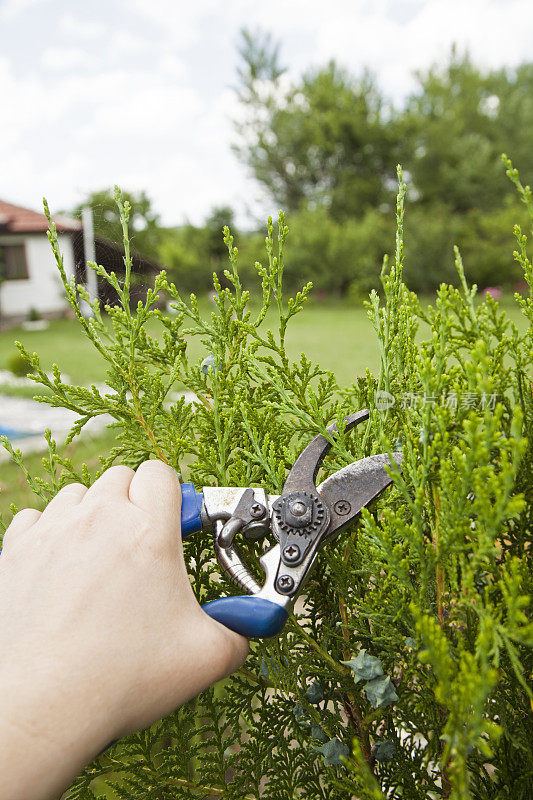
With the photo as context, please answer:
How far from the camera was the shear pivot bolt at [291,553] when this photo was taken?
1271 mm

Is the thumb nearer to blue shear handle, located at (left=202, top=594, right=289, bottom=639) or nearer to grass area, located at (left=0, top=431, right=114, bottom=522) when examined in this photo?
blue shear handle, located at (left=202, top=594, right=289, bottom=639)

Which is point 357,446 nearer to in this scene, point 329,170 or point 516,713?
point 516,713

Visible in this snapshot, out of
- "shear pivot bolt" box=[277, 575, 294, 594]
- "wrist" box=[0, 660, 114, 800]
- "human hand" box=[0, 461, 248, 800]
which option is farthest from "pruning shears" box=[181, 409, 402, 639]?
"wrist" box=[0, 660, 114, 800]

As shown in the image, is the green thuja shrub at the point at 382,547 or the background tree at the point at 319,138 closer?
the green thuja shrub at the point at 382,547

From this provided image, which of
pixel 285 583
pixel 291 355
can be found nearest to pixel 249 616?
pixel 285 583

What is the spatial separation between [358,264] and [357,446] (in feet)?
79.7

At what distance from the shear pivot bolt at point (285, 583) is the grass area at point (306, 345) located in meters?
1.18

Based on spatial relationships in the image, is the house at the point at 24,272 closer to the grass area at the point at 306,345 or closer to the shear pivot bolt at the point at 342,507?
the grass area at the point at 306,345

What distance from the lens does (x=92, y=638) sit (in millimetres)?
979

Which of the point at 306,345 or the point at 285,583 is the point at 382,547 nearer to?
the point at 285,583

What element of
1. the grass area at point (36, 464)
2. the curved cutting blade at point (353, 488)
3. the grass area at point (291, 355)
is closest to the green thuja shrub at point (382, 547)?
the curved cutting blade at point (353, 488)

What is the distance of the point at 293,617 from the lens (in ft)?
4.84

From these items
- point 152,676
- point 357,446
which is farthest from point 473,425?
point 152,676

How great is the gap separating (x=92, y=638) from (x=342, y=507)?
653mm
